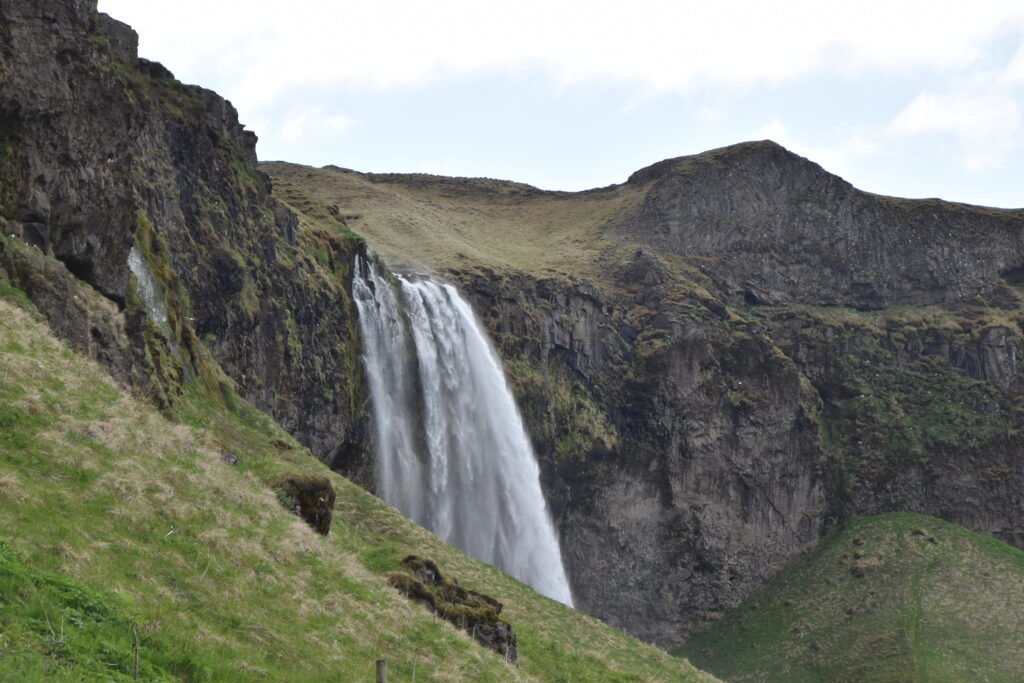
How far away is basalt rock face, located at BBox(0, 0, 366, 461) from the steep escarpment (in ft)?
64.5

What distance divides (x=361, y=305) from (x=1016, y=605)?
184 feet

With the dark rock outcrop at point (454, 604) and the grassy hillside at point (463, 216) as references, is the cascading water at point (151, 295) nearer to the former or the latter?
the dark rock outcrop at point (454, 604)

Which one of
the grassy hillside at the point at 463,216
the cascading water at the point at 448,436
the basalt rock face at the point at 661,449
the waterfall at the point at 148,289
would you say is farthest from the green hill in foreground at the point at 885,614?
the waterfall at the point at 148,289

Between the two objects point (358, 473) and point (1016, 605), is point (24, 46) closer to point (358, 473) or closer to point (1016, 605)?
point (358, 473)

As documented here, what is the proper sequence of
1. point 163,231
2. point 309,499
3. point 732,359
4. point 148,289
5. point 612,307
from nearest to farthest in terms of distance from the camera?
point 309,499 < point 148,289 < point 163,231 < point 732,359 < point 612,307

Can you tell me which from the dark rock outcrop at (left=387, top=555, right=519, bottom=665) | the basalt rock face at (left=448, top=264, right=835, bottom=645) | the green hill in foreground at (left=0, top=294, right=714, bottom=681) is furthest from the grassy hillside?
the green hill in foreground at (left=0, top=294, right=714, bottom=681)

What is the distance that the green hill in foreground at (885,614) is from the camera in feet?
215

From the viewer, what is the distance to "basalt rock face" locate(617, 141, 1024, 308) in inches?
4161

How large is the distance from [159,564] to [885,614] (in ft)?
226

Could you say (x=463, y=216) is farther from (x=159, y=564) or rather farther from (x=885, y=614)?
(x=159, y=564)

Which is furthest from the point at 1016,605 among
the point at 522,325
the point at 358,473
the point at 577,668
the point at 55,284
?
the point at 55,284

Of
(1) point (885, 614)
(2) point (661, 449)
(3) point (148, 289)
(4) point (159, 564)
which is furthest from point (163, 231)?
(1) point (885, 614)

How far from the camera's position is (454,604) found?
25.4 metres

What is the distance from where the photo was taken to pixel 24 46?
25875 millimetres
